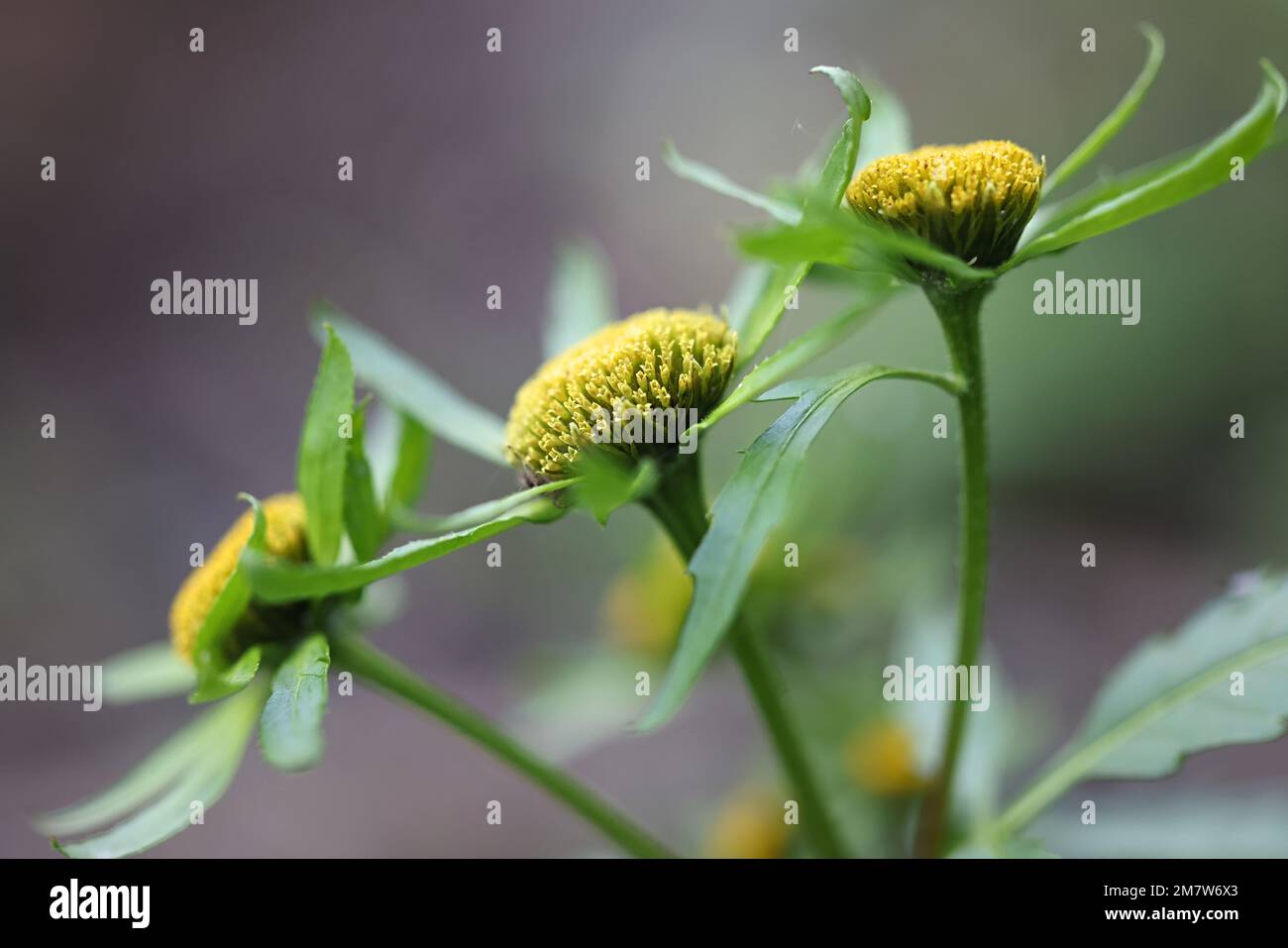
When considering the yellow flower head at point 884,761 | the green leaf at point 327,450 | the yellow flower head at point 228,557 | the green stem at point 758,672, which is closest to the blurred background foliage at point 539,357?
the yellow flower head at point 884,761

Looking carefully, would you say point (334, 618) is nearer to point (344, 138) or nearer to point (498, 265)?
point (498, 265)

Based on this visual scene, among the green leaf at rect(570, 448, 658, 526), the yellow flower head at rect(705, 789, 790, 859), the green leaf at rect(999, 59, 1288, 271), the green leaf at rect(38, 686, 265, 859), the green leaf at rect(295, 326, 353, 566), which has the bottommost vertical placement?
the yellow flower head at rect(705, 789, 790, 859)

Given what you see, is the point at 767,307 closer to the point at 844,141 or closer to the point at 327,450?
the point at 844,141

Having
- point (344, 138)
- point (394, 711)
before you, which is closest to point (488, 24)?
point (344, 138)

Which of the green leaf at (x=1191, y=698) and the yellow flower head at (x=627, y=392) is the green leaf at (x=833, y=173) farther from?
the green leaf at (x=1191, y=698)

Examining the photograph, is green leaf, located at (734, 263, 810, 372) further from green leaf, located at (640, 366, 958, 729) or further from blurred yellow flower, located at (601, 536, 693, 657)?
blurred yellow flower, located at (601, 536, 693, 657)

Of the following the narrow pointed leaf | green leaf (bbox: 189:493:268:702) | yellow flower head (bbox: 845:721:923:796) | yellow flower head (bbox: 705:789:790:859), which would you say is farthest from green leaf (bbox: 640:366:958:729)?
yellow flower head (bbox: 705:789:790:859)

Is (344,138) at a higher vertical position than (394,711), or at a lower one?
higher
